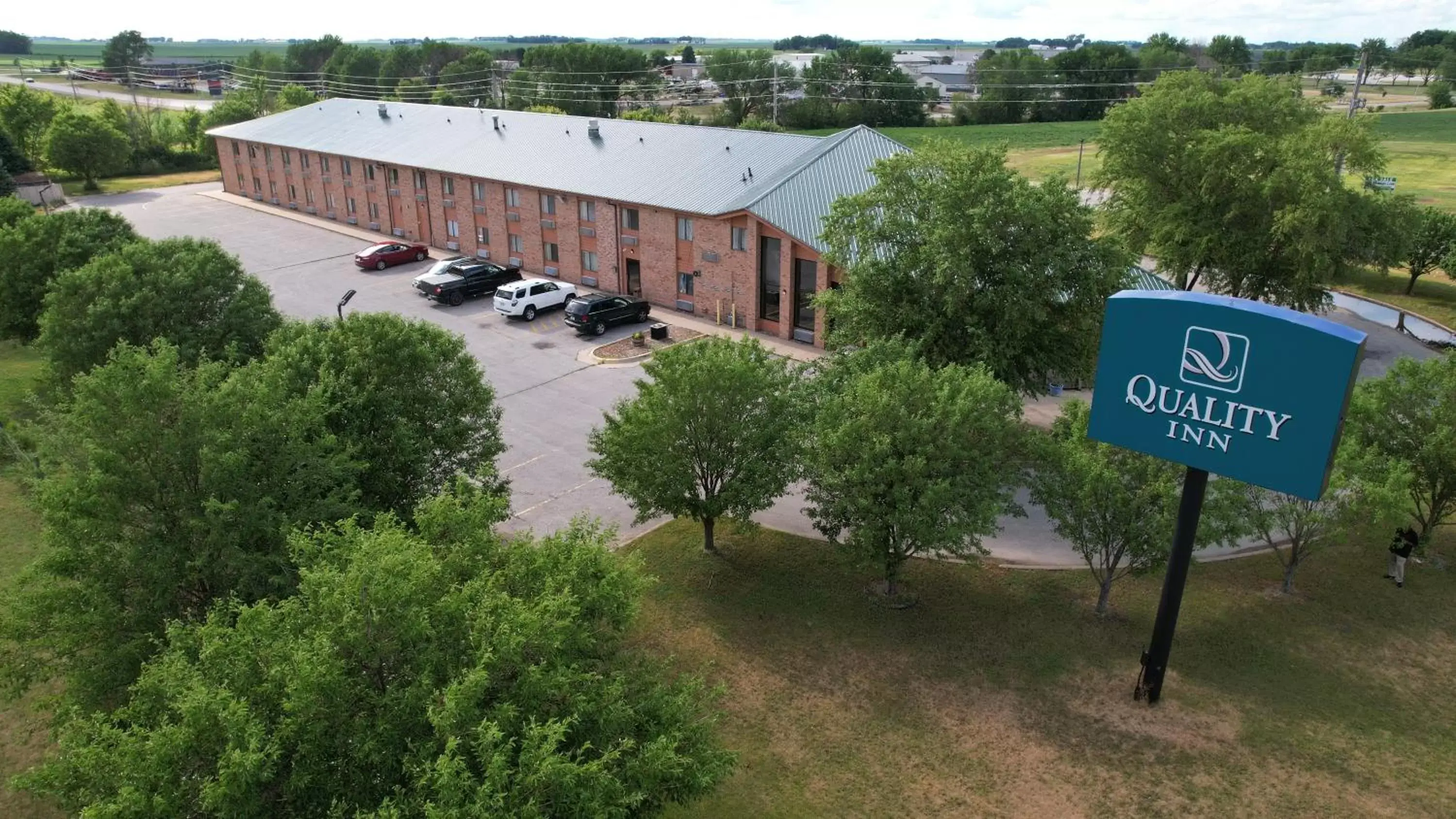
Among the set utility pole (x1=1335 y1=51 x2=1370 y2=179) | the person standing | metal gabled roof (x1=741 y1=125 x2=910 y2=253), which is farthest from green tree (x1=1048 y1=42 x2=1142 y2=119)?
the person standing

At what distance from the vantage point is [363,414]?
21.3 metres

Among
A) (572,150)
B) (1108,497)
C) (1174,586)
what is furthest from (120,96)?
(1174,586)

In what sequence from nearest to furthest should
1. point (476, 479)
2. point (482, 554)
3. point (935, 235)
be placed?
point (482, 554)
point (476, 479)
point (935, 235)

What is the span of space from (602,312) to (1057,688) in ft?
91.1

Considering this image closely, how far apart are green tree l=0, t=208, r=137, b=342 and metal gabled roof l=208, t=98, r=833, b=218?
21145mm

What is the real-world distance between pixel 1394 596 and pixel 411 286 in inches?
1732

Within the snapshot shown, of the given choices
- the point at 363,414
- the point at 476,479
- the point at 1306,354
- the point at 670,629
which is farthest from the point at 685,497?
the point at 1306,354

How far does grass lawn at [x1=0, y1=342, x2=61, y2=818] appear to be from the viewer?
691 inches

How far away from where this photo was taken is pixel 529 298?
44.5 metres

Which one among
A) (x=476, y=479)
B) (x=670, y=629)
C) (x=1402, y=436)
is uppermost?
(x=1402, y=436)

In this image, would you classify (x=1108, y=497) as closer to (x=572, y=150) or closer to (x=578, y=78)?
(x=572, y=150)

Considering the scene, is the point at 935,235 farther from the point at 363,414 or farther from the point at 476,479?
the point at 363,414

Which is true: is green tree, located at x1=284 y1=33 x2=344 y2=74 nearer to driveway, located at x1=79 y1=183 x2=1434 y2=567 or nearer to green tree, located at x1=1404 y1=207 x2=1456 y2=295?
driveway, located at x1=79 y1=183 x2=1434 y2=567

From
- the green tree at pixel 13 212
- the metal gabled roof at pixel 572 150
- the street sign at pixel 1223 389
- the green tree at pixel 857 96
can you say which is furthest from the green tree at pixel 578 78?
the street sign at pixel 1223 389
